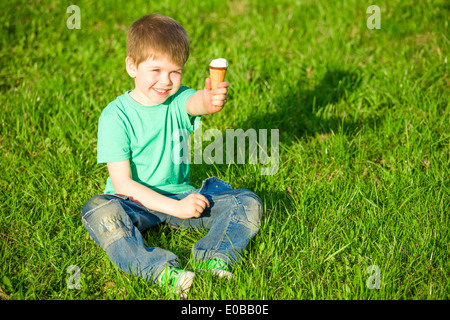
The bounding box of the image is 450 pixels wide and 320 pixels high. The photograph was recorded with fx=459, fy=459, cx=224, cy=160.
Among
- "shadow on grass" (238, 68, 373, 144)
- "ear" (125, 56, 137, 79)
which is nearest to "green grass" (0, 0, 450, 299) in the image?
"shadow on grass" (238, 68, 373, 144)

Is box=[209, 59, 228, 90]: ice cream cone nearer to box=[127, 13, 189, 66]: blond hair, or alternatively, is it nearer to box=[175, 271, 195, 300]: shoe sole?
box=[127, 13, 189, 66]: blond hair

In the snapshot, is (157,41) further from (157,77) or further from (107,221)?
(107,221)

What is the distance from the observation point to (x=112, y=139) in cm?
247

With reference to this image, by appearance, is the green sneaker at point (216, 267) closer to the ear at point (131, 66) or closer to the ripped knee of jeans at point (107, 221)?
the ripped knee of jeans at point (107, 221)

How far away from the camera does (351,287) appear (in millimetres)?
2217

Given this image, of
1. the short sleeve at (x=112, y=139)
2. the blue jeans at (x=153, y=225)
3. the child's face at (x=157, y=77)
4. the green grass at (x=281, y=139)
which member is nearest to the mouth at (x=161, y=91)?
the child's face at (x=157, y=77)

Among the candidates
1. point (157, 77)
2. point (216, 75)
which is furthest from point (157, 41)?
point (216, 75)

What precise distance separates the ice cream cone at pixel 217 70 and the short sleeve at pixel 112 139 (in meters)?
0.57

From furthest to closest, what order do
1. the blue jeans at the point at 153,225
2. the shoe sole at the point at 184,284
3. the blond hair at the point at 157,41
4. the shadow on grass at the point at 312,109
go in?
the shadow on grass at the point at 312,109 < the blond hair at the point at 157,41 < the blue jeans at the point at 153,225 < the shoe sole at the point at 184,284

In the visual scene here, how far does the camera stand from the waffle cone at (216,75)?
222 cm

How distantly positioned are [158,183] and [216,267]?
641 mm

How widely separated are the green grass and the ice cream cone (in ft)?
2.71

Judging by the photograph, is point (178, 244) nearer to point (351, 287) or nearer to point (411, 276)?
point (351, 287)
